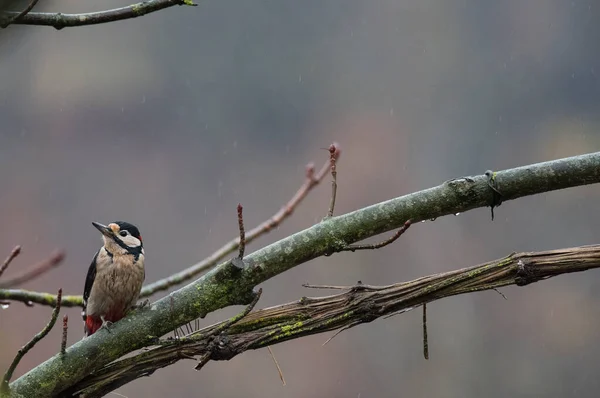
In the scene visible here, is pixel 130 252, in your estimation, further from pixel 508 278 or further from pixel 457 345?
pixel 457 345

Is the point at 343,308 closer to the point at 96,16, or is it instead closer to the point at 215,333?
the point at 215,333

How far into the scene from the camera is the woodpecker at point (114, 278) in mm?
2189

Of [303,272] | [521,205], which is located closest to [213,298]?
[303,272]

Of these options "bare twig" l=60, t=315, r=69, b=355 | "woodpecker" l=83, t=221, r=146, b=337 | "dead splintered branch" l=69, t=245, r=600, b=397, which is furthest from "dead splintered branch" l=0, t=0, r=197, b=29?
"woodpecker" l=83, t=221, r=146, b=337

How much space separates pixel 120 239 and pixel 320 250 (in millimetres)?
952

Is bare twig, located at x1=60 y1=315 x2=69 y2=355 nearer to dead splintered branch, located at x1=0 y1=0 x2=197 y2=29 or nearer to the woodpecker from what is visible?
dead splintered branch, located at x1=0 y1=0 x2=197 y2=29

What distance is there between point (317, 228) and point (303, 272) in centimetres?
518

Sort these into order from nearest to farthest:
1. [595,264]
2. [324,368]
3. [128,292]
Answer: [595,264]
[128,292]
[324,368]

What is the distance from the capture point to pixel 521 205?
710cm

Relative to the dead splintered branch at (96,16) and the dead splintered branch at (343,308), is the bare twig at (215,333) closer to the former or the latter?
the dead splintered branch at (343,308)

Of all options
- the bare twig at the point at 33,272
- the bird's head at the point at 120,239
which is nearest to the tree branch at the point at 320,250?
the bare twig at the point at 33,272

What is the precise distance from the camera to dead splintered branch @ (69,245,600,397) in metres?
1.55

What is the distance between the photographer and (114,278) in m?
2.24

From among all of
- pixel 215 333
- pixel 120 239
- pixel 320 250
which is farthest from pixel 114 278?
pixel 320 250
